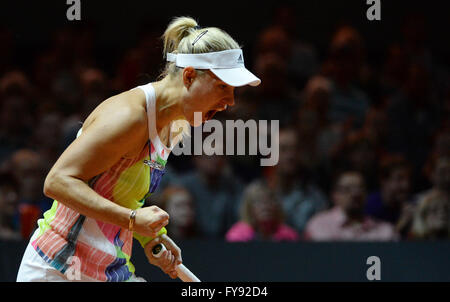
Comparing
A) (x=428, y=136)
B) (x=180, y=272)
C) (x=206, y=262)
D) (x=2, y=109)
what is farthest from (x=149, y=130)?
(x=428, y=136)

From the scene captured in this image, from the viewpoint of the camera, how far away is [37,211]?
12.1ft

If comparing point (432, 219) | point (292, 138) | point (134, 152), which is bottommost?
point (432, 219)

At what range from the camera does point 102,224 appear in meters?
2.15

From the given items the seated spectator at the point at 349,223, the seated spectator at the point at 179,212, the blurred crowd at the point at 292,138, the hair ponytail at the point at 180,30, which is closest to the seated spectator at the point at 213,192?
the blurred crowd at the point at 292,138

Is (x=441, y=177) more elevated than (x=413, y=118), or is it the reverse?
(x=413, y=118)

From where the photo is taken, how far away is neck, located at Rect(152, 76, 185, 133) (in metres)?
2.12

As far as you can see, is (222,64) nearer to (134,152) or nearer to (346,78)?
(134,152)

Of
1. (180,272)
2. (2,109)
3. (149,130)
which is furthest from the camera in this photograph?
(2,109)

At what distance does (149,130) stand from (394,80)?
3.14 metres

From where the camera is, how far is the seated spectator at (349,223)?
12.8ft

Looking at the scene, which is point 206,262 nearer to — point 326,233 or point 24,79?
point 326,233

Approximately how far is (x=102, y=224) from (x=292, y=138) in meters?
2.20

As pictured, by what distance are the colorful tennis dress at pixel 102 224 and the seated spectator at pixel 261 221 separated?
5.53 ft

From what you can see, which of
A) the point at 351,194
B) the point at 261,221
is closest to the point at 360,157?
the point at 351,194
